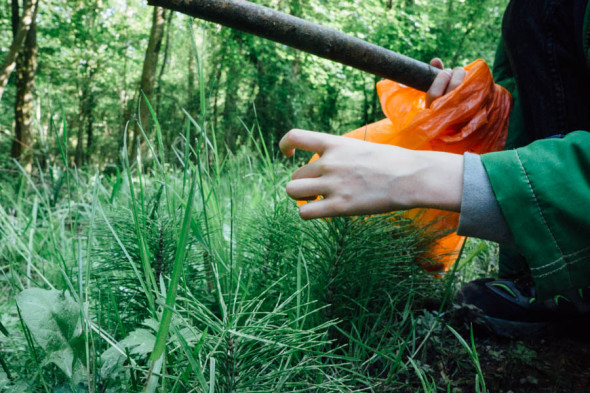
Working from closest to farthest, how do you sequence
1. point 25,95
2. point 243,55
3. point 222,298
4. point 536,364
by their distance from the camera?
point 222,298
point 536,364
point 25,95
point 243,55

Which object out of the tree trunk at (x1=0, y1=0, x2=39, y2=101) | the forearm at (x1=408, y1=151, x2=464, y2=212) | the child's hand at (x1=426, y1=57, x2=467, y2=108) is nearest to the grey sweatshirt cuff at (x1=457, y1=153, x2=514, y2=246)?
the forearm at (x1=408, y1=151, x2=464, y2=212)

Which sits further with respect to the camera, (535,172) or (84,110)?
(84,110)

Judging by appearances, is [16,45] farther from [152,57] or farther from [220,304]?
[220,304]

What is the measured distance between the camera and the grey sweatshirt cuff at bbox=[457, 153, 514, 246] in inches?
29.3

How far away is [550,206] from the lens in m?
0.72

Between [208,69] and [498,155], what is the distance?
10801 mm

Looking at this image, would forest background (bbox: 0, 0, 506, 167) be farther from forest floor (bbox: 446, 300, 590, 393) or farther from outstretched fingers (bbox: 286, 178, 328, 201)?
outstretched fingers (bbox: 286, 178, 328, 201)

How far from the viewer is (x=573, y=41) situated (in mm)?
1318

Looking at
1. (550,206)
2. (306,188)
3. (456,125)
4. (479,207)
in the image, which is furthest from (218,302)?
(456,125)

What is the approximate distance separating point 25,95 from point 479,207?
8628mm

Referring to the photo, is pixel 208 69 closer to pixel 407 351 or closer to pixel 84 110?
pixel 84 110

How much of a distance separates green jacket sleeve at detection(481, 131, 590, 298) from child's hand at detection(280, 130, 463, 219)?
9cm

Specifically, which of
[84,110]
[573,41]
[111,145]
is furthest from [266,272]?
[111,145]

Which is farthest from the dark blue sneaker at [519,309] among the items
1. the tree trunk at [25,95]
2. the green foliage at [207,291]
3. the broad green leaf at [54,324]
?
the tree trunk at [25,95]
